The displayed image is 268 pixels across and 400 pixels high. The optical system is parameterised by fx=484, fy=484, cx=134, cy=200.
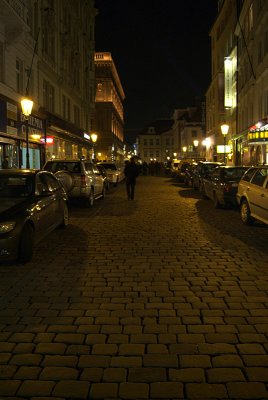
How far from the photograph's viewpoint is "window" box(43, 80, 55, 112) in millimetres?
29581

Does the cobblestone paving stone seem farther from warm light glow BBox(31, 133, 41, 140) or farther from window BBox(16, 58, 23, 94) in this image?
warm light glow BBox(31, 133, 41, 140)

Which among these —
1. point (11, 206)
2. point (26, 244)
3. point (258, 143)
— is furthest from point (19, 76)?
point (26, 244)

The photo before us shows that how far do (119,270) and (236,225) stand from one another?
18.0 ft

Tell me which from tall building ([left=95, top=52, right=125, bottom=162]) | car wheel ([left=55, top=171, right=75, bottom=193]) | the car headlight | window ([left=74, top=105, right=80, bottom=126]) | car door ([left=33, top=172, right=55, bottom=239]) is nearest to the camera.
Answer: the car headlight

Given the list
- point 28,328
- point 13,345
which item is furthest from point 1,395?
point 28,328

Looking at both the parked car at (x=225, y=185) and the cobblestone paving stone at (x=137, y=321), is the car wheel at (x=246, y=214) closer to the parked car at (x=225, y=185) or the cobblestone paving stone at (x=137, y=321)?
the cobblestone paving stone at (x=137, y=321)

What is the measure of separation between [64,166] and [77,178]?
3.23 feet

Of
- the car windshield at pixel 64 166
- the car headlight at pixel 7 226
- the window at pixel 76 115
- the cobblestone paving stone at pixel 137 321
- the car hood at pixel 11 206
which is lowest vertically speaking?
the cobblestone paving stone at pixel 137 321

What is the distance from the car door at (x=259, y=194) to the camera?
10.4 meters

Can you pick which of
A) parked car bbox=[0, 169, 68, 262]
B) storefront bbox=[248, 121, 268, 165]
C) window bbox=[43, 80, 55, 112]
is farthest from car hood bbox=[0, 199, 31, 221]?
window bbox=[43, 80, 55, 112]

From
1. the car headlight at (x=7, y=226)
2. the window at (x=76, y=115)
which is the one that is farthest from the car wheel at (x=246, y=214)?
the window at (x=76, y=115)

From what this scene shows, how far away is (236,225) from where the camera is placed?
11938 mm

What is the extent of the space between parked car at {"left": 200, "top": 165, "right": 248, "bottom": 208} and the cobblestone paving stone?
5577 mm

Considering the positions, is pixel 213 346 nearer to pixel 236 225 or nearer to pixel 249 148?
pixel 236 225
